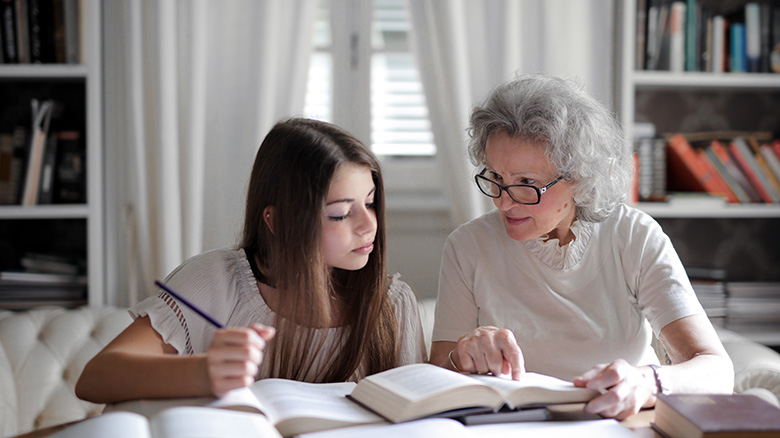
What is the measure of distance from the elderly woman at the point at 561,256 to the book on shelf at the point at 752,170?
954 mm

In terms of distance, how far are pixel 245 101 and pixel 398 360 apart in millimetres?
1128

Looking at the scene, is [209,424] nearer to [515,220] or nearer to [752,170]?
[515,220]

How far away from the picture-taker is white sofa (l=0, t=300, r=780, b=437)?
1.67m

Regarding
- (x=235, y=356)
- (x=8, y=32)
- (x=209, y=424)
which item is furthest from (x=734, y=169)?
(x=8, y=32)

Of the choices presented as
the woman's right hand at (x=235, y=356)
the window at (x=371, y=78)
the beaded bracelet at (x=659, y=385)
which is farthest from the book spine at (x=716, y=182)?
the woman's right hand at (x=235, y=356)

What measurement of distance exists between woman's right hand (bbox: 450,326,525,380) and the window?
1223 mm

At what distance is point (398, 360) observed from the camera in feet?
4.48

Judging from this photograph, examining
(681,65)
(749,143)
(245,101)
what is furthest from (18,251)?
(749,143)

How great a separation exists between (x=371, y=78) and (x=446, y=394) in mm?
1553

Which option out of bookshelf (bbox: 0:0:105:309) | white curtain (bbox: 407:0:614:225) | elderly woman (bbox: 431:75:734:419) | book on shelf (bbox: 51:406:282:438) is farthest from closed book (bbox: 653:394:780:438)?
bookshelf (bbox: 0:0:105:309)

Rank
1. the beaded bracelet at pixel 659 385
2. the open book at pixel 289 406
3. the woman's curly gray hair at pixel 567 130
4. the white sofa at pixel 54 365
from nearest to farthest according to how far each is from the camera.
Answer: the open book at pixel 289 406
the beaded bracelet at pixel 659 385
the woman's curly gray hair at pixel 567 130
the white sofa at pixel 54 365

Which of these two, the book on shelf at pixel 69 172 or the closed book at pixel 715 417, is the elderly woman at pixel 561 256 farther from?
the book on shelf at pixel 69 172

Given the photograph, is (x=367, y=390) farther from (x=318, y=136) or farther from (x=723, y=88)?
(x=723, y=88)

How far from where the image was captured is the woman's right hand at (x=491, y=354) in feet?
3.46
